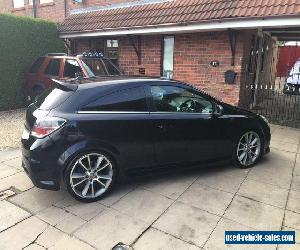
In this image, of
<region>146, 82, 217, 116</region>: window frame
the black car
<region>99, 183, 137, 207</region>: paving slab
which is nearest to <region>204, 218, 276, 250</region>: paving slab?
the black car

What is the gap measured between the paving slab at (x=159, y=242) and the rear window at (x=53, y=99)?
6.45ft

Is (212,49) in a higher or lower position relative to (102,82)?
higher

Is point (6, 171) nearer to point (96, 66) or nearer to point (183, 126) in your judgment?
point (183, 126)

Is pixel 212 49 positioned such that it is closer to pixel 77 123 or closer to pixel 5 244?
pixel 77 123

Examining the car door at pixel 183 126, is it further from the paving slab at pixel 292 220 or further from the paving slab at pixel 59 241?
the paving slab at pixel 59 241

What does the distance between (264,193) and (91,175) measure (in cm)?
249

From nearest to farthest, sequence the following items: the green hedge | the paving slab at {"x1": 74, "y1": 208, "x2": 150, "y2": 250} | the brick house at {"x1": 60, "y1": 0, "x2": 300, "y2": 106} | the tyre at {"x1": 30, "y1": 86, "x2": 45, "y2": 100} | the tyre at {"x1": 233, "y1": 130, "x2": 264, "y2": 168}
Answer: the paving slab at {"x1": 74, "y1": 208, "x2": 150, "y2": 250} < the tyre at {"x1": 233, "y1": 130, "x2": 264, "y2": 168} < the brick house at {"x1": 60, "y1": 0, "x2": 300, "y2": 106} < the green hedge < the tyre at {"x1": 30, "y1": 86, "x2": 45, "y2": 100}

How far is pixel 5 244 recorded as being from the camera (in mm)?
3143

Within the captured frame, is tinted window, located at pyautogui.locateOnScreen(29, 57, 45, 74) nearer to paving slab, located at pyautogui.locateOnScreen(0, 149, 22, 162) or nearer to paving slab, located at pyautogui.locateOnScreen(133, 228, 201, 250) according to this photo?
paving slab, located at pyautogui.locateOnScreen(0, 149, 22, 162)

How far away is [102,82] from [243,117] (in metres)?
2.45

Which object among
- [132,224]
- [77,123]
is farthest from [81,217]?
[77,123]

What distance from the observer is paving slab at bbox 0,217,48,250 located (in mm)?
3145

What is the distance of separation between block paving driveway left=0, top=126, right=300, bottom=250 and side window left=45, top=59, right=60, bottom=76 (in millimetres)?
4544

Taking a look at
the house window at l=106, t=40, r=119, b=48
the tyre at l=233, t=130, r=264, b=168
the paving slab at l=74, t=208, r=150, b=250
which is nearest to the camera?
the paving slab at l=74, t=208, r=150, b=250
